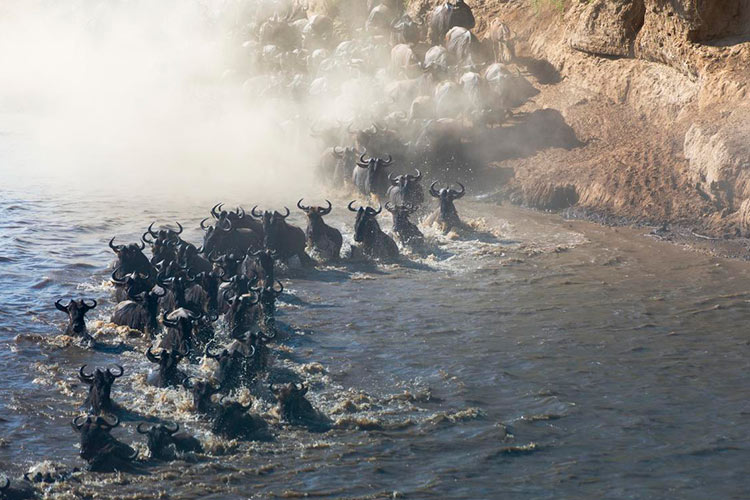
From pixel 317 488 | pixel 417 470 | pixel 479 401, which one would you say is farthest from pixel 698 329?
pixel 317 488

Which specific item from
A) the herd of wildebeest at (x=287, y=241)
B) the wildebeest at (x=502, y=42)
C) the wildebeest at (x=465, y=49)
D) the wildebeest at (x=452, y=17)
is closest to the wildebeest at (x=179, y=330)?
the herd of wildebeest at (x=287, y=241)

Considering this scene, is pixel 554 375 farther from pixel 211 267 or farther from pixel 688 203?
pixel 688 203

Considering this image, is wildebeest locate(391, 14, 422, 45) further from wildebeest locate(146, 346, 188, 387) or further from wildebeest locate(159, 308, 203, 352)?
wildebeest locate(146, 346, 188, 387)

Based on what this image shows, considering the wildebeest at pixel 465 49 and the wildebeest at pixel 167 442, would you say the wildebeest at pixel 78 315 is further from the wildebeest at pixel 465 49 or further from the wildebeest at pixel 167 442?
the wildebeest at pixel 465 49

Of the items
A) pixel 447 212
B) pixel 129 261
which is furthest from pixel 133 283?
pixel 447 212

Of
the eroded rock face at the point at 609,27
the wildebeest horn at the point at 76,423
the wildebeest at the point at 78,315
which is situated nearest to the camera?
the wildebeest horn at the point at 76,423

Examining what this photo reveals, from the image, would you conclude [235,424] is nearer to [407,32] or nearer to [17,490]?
[17,490]
